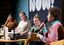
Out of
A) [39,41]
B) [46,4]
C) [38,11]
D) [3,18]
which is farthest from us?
[3,18]

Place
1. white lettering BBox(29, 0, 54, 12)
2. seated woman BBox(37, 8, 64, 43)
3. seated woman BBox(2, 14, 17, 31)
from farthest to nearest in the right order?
seated woman BBox(2, 14, 17, 31), white lettering BBox(29, 0, 54, 12), seated woman BBox(37, 8, 64, 43)

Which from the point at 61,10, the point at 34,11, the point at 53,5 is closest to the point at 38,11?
the point at 34,11

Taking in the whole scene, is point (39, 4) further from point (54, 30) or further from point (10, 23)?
point (54, 30)

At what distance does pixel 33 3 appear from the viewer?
5832 millimetres

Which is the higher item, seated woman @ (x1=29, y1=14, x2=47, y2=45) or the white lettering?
the white lettering

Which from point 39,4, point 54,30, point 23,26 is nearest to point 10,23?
point 23,26

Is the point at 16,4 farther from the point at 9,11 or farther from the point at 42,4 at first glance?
the point at 42,4

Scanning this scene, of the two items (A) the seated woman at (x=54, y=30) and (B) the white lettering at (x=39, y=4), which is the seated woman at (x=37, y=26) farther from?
(A) the seated woman at (x=54, y=30)

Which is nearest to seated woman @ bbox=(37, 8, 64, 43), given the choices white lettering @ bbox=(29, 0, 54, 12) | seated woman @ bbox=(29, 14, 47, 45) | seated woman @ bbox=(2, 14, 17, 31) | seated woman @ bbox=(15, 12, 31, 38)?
seated woman @ bbox=(29, 14, 47, 45)

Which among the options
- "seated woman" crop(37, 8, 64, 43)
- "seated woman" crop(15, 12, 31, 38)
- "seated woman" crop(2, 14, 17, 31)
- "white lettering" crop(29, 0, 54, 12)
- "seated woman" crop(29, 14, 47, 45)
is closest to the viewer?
"seated woman" crop(37, 8, 64, 43)

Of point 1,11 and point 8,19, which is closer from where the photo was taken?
point 8,19

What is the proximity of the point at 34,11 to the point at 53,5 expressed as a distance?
983 millimetres

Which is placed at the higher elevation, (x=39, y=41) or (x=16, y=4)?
(x=16, y=4)

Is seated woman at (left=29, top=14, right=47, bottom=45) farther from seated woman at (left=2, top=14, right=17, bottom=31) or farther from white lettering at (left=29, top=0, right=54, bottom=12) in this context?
seated woman at (left=2, top=14, right=17, bottom=31)
